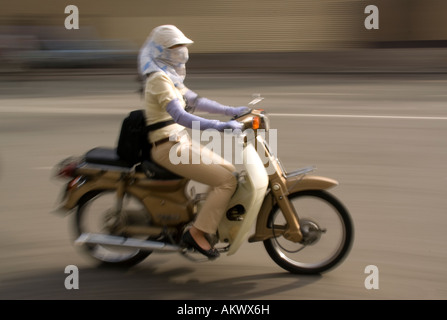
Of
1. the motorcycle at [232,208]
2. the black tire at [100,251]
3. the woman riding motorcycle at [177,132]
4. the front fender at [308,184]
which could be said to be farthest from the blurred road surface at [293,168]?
the front fender at [308,184]

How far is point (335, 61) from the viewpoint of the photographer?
63.0 ft

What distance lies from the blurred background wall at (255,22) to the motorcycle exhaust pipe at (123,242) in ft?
50.8

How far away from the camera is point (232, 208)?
4684mm

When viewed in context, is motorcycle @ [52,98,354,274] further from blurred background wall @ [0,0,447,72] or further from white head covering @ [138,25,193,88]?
blurred background wall @ [0,0,447,72]

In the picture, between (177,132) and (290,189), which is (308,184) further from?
(177,132)

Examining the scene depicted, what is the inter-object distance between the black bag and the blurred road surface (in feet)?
2.82

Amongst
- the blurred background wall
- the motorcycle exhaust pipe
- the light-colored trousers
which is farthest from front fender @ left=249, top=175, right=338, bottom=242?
the blurred background wall

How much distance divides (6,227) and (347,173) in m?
3.51

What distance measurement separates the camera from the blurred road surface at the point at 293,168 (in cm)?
466

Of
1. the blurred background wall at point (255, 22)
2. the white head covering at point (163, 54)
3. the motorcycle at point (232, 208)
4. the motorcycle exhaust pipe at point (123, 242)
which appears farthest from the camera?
the blurred background wall at point (255, 22)

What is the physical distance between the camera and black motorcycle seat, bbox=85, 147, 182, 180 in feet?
15.5

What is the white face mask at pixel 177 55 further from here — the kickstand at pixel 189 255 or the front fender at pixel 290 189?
the kickstand at pixel 189 255
